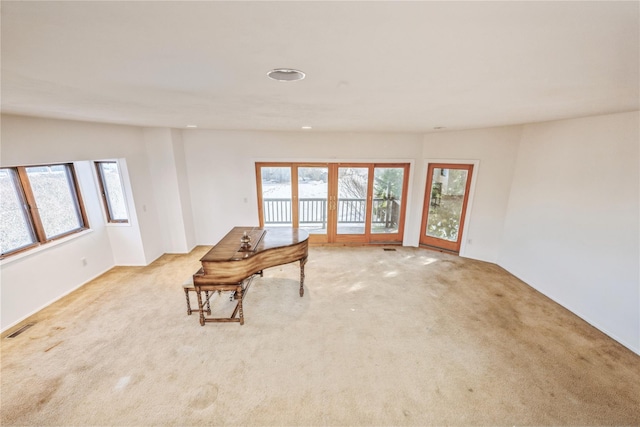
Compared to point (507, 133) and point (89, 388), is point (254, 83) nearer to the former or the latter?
point (89, 388)

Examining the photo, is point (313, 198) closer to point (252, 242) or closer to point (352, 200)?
point (352, 200)

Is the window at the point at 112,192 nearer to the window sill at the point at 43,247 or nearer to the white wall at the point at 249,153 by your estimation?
the window sill at the point at 43,247

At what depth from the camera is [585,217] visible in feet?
10.6

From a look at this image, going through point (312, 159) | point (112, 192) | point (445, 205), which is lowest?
point (445, 205)

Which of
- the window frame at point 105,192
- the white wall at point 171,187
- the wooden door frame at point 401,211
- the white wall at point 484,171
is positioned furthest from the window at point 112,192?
the white wall at point 484,171

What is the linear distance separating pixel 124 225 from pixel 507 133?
267 inches

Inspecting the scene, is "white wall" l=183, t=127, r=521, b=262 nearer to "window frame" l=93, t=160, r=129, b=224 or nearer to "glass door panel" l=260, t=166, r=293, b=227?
"glass door panel" l=260, t=166, r=293, b=227

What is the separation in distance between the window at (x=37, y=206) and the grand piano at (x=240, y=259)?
2442 mm

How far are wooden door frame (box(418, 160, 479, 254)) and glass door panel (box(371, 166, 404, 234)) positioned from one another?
508 millimetres

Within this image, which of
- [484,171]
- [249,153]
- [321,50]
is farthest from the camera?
[249,153]

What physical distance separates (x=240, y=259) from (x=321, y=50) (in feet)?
7.91

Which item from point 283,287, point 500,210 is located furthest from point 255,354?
point 500,210

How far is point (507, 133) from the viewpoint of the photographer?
432 centimetres

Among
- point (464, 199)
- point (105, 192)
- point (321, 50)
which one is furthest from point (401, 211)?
point (105, 192)
